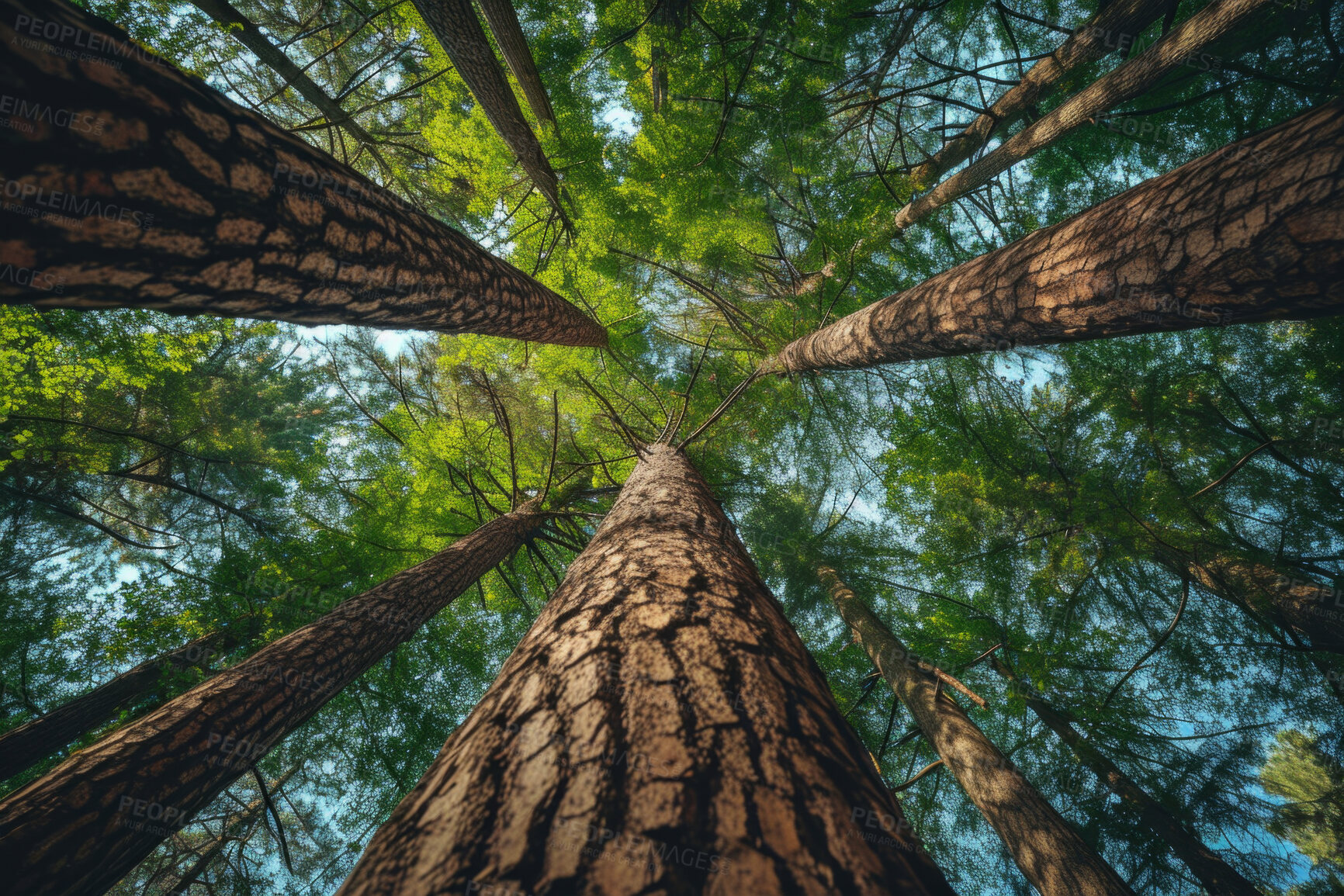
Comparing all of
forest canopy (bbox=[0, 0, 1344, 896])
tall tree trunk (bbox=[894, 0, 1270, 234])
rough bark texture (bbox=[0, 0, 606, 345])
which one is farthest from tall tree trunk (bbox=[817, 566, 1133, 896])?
tall tree trunk (bbox=[894, 0, 1270, 234])

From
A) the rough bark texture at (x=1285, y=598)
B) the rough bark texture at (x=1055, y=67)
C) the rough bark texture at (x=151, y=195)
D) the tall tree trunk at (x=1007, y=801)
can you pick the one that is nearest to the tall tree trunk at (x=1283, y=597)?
the rough bark texture at (x=1285, y=598)

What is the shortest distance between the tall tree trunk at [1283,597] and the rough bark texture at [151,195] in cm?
682

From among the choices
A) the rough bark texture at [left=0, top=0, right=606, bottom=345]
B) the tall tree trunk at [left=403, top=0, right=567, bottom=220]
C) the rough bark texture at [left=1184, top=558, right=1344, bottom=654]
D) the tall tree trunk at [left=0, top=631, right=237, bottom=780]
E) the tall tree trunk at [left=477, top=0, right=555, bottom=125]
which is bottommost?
the tall tree trunk at [left=0, top=631, right=237, bottom=780]

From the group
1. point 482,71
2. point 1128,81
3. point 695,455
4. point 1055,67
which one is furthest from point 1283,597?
point 482,71

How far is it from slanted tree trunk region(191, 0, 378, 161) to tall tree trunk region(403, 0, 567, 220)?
1299 mm

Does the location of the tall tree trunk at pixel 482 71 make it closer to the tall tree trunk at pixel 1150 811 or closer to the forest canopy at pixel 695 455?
the forest canopy at pixel 695 455

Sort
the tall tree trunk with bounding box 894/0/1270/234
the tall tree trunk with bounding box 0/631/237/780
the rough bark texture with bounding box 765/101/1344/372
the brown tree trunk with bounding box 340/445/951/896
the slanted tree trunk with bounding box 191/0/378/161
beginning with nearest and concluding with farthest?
the brown tree trunk with bounding box 340/445/951/896 < the rough bark texture with bounding box 765/101/1344/372 < the tall tree trunk with bounding box 894/0/1270/234 < the tall tree trunk with bounding box 0/631/237/780 < the slanted tree trunk with bounding box 191/0/378/161

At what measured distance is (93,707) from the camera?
4.53 m

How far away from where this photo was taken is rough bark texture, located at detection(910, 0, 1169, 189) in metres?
4.10

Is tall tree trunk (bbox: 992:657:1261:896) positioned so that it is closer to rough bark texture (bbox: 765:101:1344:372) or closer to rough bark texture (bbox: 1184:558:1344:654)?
rough bark texture (bbox: 1184:558:1344:654)

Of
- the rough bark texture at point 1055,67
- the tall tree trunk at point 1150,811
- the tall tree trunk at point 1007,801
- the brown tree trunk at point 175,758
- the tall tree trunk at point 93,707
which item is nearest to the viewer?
the brown tree trunk at point 175,758

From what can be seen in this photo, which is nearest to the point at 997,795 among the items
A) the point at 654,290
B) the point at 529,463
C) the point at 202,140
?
the point at 202,140

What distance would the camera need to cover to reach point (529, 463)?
6.60 metres

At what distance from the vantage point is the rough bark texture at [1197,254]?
3.72ft
